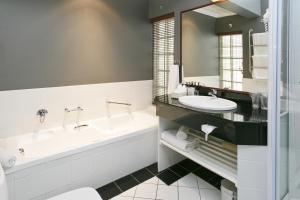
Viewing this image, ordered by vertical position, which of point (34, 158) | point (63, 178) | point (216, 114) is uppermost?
point (216, 114)

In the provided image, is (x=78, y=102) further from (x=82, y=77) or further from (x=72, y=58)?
(x=72, y=58)

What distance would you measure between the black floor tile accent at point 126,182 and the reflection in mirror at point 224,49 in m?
1.45

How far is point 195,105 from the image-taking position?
1901mm

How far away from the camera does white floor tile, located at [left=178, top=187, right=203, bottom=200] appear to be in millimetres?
2081

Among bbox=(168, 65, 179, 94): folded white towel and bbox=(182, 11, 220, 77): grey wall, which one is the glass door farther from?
bbox=(168, 65, 179, 94): folded white towel

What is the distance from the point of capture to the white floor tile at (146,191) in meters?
2.12

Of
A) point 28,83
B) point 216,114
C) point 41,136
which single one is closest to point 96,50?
point 28,83

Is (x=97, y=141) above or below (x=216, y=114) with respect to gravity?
below

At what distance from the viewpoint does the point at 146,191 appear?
2186mm

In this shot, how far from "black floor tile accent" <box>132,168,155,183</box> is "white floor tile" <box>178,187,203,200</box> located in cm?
41

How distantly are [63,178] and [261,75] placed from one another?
7.06 ft

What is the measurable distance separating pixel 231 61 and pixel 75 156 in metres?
1.93

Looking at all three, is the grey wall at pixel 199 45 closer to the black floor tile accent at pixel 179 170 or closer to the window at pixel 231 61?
the window at pixel 231 61

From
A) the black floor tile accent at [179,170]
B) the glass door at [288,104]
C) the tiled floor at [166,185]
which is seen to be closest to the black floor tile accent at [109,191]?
the tiled floor at [166,185]
